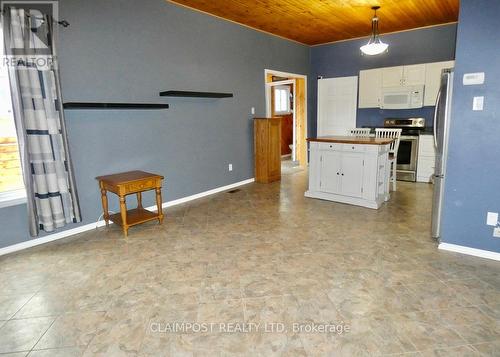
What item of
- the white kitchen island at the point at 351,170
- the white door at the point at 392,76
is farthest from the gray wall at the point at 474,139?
the white door at the point at 392,76

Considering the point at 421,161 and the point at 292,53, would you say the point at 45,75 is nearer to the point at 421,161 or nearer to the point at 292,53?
the point at 292,53

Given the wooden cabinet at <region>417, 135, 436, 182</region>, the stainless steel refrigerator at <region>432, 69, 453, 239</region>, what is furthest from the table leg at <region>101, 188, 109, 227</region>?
the wooden cabinet at <region>417, 135, 436, 182</region>

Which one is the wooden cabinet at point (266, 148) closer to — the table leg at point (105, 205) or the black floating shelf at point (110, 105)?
the black floating shelf at point (110, 105)

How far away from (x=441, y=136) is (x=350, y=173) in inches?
56.3

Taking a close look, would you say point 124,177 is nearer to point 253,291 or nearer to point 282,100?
point 253,291

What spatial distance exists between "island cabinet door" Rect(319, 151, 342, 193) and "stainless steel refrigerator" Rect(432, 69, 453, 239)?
142 centimetres

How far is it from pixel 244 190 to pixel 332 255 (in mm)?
2630

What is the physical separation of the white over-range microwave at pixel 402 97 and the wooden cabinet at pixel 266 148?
2.11m

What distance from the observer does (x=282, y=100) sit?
8.80m

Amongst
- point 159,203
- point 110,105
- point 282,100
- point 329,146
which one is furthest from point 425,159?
point 110,105

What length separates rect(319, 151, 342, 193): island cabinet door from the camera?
438 centimetres

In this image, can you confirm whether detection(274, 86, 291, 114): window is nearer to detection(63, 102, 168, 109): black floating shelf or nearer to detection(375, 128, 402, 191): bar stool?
detection(375, 128, 402, 191): bar stool

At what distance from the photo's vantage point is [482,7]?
2.50 metres

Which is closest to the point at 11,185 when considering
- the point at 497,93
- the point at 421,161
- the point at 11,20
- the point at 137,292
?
the point at 11,20
